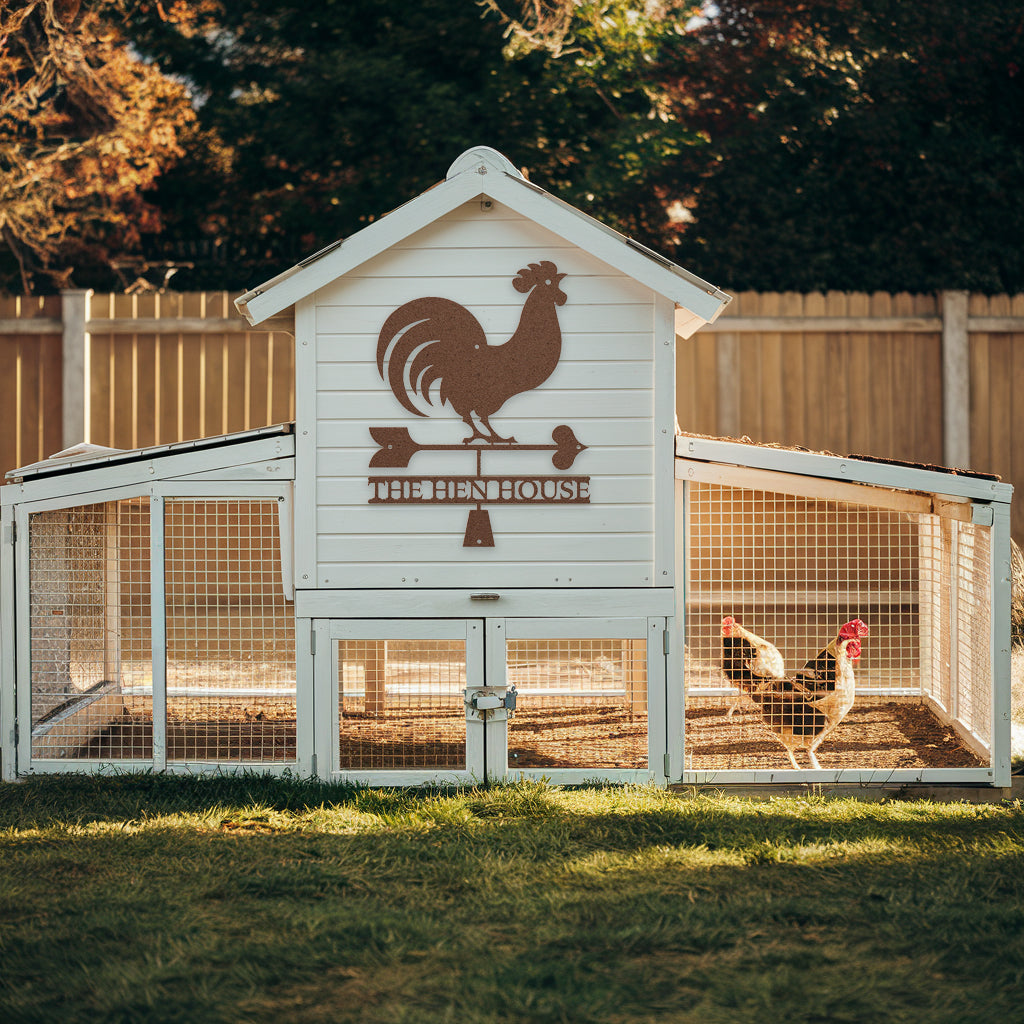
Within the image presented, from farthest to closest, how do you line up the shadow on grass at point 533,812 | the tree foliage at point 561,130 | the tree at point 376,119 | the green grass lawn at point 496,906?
the tree at point 376,119 < the tree foliage at point 561,130 < the shadow on grass at point 533,812 < the green grass lawn at point 496,906

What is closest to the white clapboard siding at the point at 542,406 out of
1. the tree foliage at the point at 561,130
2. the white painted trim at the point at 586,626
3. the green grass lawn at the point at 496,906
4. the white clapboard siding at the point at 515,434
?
the white clapboard siding at the point at 515,434

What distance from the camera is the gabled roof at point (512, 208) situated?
17.4 ft

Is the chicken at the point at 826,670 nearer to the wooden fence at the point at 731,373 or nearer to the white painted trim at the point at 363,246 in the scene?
the white painted trim at the point at 363,246

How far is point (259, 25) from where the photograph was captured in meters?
15.2

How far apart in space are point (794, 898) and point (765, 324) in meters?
6.47

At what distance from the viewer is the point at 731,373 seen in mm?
9734

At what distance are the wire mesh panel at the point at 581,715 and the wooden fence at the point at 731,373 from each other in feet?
10.2

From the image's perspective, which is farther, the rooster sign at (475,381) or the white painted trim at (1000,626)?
the rooster sign at (475,381)

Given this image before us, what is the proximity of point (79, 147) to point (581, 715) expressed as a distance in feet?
31.5

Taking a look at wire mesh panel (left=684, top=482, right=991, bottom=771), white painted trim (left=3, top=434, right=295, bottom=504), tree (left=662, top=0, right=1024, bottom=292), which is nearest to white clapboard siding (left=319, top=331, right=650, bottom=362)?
white painted trim (left=3, top=434, right=295, bottom=504)

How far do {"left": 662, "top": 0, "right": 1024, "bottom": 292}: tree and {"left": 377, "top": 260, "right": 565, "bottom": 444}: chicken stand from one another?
8283mm

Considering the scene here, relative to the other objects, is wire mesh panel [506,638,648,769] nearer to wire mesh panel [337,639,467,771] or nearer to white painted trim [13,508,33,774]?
wire mesh panel [337,639,467,771]

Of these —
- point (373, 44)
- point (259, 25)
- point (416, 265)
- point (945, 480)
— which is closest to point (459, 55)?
point (373, 44)

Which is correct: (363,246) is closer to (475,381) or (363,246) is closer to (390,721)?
(475,381)
